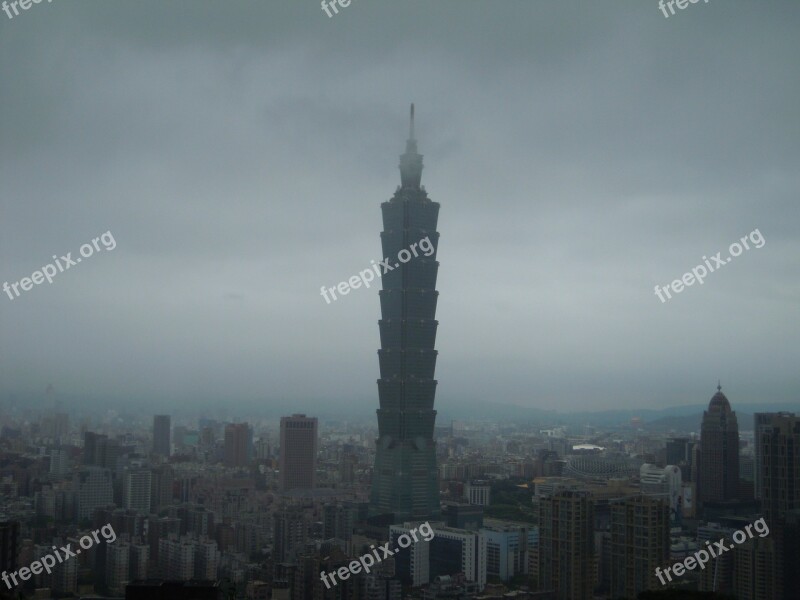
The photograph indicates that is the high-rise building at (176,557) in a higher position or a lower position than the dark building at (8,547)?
lower

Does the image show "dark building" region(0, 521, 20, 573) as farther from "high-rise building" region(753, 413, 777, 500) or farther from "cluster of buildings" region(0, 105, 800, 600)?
"high-rise building" region(753, 413, 777, 500)

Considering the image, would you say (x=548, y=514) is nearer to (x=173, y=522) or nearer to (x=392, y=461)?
(x=173, y=522)

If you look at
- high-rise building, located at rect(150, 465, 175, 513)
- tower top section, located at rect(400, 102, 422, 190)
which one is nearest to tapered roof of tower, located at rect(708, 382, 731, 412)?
tower top section, located at rect(400, 102, 422, 190)

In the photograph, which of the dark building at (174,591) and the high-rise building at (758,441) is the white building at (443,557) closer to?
the high-rise building at (758,441)

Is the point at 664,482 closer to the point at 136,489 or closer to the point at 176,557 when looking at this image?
the point at 136,489

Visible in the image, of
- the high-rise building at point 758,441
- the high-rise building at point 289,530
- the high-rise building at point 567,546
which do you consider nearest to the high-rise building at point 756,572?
the high-rise building at point 567,546

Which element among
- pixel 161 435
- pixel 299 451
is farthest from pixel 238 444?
pixel 161 435
